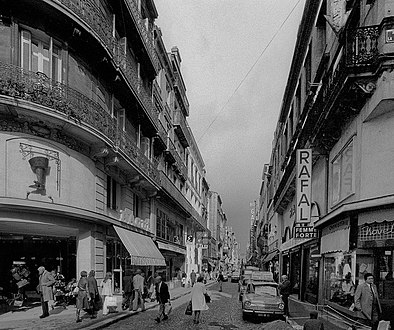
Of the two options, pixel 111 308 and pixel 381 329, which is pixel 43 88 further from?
pixel 381 329

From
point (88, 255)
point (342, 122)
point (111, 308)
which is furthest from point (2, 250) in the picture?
point (342, 122)

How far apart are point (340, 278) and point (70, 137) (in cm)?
1119

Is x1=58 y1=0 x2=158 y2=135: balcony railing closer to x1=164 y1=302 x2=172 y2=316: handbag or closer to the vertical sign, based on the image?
the vertical sign

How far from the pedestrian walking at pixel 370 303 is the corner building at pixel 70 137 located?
10.5 metres

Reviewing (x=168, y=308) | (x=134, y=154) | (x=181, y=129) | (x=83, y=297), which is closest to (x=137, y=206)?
(x=134, y=154)

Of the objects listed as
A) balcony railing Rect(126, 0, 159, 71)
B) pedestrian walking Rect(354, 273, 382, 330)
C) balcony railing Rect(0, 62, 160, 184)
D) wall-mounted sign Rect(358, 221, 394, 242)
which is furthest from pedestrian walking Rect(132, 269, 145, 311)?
balcony railing Rect(126, 0, 159, 71)

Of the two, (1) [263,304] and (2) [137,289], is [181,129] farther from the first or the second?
(1) [263,304]

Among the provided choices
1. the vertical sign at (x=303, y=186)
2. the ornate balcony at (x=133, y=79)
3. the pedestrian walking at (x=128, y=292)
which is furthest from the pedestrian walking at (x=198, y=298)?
the ornate balcony at (x=133, y=79)

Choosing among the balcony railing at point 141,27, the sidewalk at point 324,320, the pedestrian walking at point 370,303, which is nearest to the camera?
the pedestrian walking at point 370,303

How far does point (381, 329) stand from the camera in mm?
10109

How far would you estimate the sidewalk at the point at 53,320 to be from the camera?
1346cm

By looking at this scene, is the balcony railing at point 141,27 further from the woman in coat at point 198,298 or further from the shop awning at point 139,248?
the woman in coat at point 198,298

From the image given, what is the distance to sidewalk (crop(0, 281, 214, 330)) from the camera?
44.2 ft

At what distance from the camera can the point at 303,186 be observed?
853 inches
